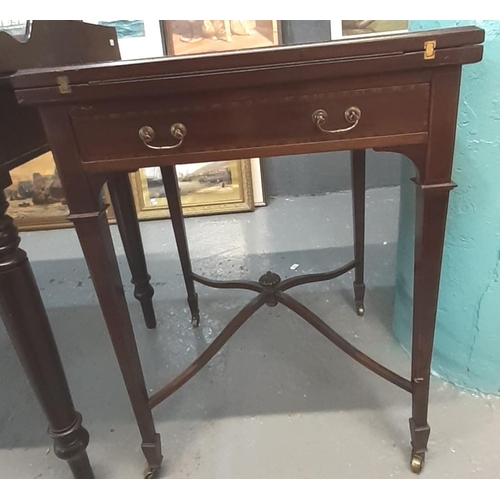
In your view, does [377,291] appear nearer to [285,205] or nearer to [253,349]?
[253,349]

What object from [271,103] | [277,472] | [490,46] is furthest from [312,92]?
[277,472]

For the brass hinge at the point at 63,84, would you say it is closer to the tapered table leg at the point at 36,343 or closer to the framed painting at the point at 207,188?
the tapered table leg at the point at 36,343

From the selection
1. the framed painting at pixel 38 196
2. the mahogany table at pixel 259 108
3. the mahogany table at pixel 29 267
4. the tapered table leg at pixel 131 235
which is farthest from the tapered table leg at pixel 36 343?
the framed painting at pixel 38 196

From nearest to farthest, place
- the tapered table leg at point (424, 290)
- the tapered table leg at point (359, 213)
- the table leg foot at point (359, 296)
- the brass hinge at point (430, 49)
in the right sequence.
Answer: the brass hinge at point (430, 49), the tapered table leg at point (424, 290), the tapered table leg at point (359, 213), the table leg foot at point (359, 296)

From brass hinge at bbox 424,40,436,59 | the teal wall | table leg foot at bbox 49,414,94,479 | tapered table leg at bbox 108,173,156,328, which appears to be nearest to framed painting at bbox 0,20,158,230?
tapered table leg at bbox 108,173,156,328

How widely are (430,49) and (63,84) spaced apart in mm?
428

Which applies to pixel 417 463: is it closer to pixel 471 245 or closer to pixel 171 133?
pixel 471 245

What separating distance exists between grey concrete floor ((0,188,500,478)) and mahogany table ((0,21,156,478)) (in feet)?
0.59

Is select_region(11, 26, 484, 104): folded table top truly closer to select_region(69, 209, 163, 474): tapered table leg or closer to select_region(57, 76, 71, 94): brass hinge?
select_region(57, 76, 71, 94): brass hinge

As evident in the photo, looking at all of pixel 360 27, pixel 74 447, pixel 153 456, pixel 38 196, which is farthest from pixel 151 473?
pixel 360 27

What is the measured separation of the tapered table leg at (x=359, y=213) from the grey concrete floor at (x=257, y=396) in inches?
2.3

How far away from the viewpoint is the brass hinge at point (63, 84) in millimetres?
595

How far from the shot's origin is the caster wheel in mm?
878

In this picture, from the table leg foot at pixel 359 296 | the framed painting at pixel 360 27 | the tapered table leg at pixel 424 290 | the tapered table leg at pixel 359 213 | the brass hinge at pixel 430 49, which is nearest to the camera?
the brass hinge at pixel 430 49
